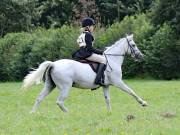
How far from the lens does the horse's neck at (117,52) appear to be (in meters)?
17.3

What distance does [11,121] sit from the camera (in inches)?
519

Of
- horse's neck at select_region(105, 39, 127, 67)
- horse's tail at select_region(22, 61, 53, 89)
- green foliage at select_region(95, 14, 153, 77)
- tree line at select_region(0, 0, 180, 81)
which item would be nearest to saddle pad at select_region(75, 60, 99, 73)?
horse's neck at select_region(105, 39, 127, 67)

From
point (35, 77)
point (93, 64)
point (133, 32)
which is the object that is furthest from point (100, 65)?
point (133, 32)

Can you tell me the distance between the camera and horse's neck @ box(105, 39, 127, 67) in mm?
17266

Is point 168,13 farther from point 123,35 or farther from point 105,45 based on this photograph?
point 105,45

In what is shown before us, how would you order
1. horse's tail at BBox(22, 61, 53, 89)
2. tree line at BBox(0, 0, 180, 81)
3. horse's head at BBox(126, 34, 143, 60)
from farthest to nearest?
tree line at BBox(0, 0, 180, 81), horse's head at BBox(126, 34, 143, 60), horse's tail at BBox(22, 61, 53, 89)

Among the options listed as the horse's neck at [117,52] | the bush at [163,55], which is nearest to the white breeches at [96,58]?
the horse's neck at [117,52]

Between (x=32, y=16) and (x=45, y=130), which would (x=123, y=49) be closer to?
(x=45, y=130)

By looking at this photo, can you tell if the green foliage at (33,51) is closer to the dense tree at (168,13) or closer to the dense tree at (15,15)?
the dense tree at (168,13)

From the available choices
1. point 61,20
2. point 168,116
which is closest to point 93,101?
point 168,116

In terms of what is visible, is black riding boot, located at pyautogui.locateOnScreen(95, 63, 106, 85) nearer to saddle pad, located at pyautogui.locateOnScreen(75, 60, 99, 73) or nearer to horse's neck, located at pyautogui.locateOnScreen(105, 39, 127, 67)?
saddle pad, located at pyautogui.locateOnScreen(75, 60, 99, 73)

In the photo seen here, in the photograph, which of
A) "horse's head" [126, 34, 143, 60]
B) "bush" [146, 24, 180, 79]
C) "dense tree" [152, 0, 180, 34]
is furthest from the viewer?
→ "bush" [146, 24, 180, 79]

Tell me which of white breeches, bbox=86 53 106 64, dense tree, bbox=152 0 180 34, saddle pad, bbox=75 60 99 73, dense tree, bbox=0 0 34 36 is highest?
white breeches, bbox=86 53 106 64

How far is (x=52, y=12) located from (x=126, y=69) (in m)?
26.1
